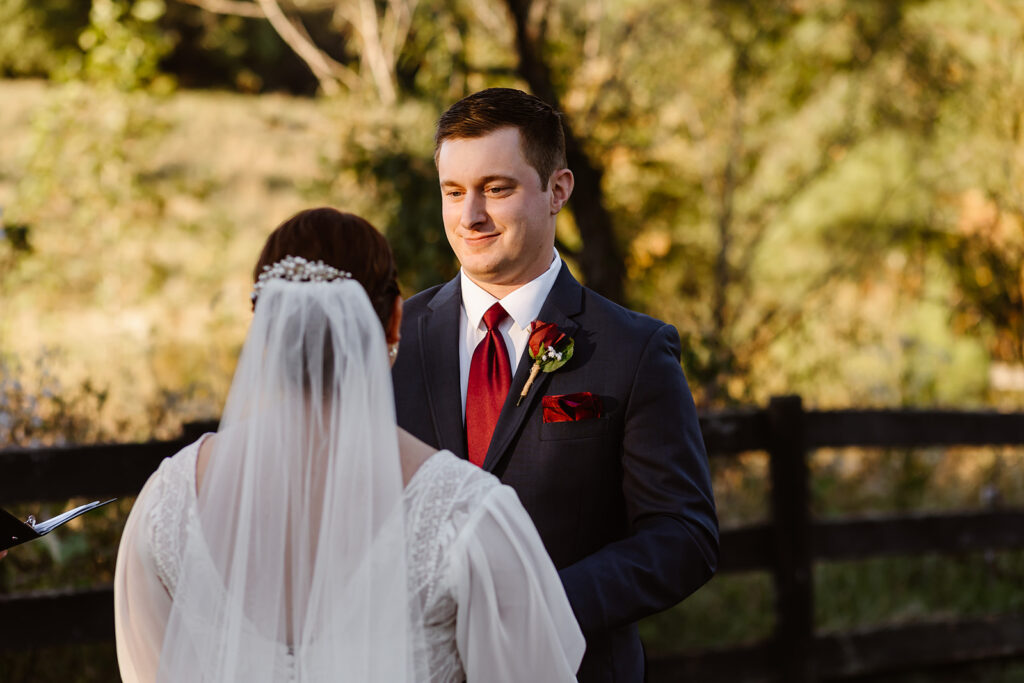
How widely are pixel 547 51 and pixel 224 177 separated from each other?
40.8ft

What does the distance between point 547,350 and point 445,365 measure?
280 mm

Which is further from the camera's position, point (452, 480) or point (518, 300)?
point (518, 300)

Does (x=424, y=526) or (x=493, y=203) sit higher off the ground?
(x=493, y=203)

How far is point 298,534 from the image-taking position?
1819mm

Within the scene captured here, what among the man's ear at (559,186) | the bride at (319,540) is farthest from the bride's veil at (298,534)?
the man's ear at (559,186)

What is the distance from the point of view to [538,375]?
236cm

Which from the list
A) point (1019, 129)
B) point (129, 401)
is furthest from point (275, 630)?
point (1019, 129)

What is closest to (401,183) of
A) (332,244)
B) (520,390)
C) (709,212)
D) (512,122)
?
(709,212)

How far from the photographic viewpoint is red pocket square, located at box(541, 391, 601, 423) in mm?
2307

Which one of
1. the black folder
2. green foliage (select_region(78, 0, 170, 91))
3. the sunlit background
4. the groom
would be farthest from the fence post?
green foliage (select_region(78, 0, 170, 91))

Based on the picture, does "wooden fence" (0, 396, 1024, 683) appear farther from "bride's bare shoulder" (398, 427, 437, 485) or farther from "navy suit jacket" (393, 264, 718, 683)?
"bride's bare shoulder" (398, 427, 437, 485)

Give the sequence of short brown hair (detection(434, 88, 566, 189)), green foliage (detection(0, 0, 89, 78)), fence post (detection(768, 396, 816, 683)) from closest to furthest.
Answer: short brown hair (detection(434, 88, 566, 189))
fence post (detection(768, 396, 816, 683))
green foliage (detection(0, 0, 89, 78))

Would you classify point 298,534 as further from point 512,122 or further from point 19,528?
point 512,122

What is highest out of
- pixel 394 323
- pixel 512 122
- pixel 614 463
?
pixel 512 122
